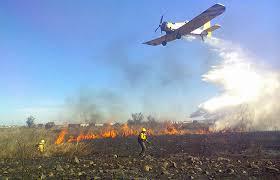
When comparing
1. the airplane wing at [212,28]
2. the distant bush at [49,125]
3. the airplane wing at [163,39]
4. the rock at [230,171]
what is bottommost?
the rock at [230,171]

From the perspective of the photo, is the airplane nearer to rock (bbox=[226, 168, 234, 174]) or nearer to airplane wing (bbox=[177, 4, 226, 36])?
airplane wing (bbox=[177, 4, 226, 36])

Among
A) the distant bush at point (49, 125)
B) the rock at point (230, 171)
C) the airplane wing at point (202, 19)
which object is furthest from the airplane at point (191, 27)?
the distant bush at point (49, 125)

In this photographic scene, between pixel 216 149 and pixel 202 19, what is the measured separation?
49.2 ft

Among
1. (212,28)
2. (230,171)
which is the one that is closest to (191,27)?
(212,28)

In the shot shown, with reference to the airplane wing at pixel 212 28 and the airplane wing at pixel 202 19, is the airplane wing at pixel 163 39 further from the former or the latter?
the airplane wing at pixel 212 28

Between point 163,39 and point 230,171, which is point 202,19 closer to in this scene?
point 163,39

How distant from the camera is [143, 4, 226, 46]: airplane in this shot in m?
35.7

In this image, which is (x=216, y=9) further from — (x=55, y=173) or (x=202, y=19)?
(x=55, y=173)

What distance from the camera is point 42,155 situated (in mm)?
25953

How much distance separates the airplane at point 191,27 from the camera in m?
35.7

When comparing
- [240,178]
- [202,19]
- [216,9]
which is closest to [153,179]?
[240,178]

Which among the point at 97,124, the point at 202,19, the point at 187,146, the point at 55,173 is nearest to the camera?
the point at 55,173

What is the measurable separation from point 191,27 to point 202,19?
2.12 meters

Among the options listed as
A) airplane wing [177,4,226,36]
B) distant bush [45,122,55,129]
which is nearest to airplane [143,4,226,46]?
airplane wing [177,4,226,36]
